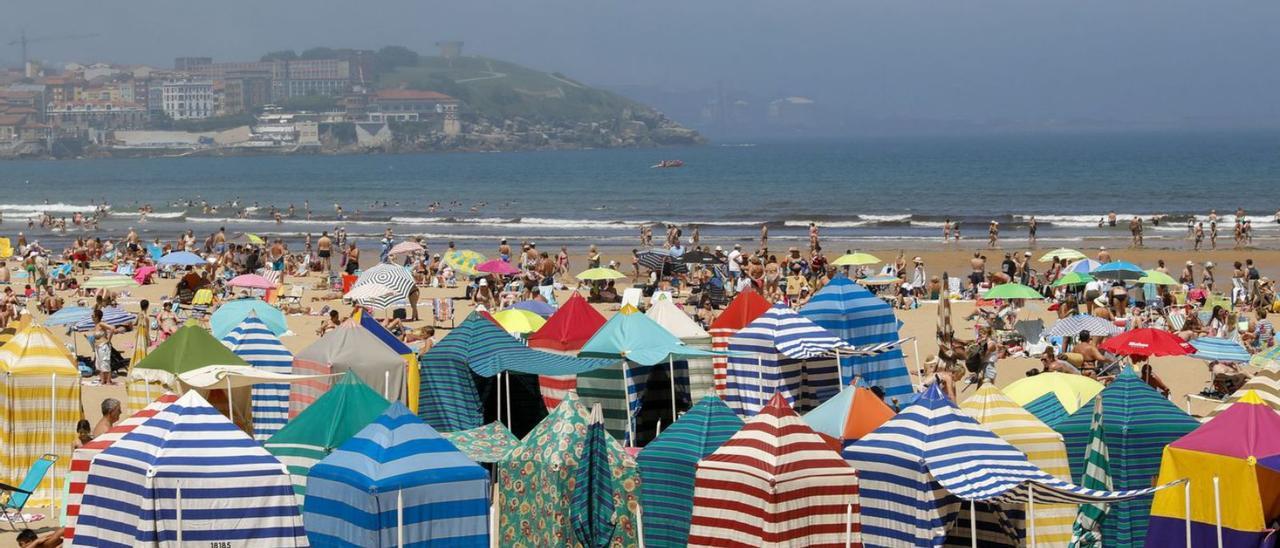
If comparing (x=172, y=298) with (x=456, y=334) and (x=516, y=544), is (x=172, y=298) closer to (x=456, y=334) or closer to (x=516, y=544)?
(x=456, y=334)

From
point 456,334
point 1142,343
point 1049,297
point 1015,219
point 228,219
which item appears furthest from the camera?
point 228,219

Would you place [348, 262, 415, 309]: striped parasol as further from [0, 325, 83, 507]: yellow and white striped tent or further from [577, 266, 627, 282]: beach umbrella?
[0, 325, 83, 507]: yellow and white striped tent

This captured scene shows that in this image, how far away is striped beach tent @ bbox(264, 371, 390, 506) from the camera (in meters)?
8.65

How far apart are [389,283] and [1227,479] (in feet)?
48.5

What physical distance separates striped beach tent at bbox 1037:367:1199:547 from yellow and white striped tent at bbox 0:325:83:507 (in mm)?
7389

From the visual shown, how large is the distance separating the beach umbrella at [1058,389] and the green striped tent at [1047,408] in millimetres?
278

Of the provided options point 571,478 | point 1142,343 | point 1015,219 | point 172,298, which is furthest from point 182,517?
point 1015,219

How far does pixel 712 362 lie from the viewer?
12078 millimetres

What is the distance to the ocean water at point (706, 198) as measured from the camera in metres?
50.3

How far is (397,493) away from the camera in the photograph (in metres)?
7.18

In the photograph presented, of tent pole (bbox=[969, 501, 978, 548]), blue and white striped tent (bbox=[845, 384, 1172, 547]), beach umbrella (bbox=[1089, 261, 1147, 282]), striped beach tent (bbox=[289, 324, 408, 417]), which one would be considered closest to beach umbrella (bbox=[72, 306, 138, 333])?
striped beach tent (bbox=[289, 324, 408, 417])

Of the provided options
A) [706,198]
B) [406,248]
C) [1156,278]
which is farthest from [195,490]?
[706,198]

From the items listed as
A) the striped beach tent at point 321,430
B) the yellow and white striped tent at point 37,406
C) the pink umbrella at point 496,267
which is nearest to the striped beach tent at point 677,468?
the striped beach tent at point 321,430

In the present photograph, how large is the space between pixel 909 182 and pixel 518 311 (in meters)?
76.9
